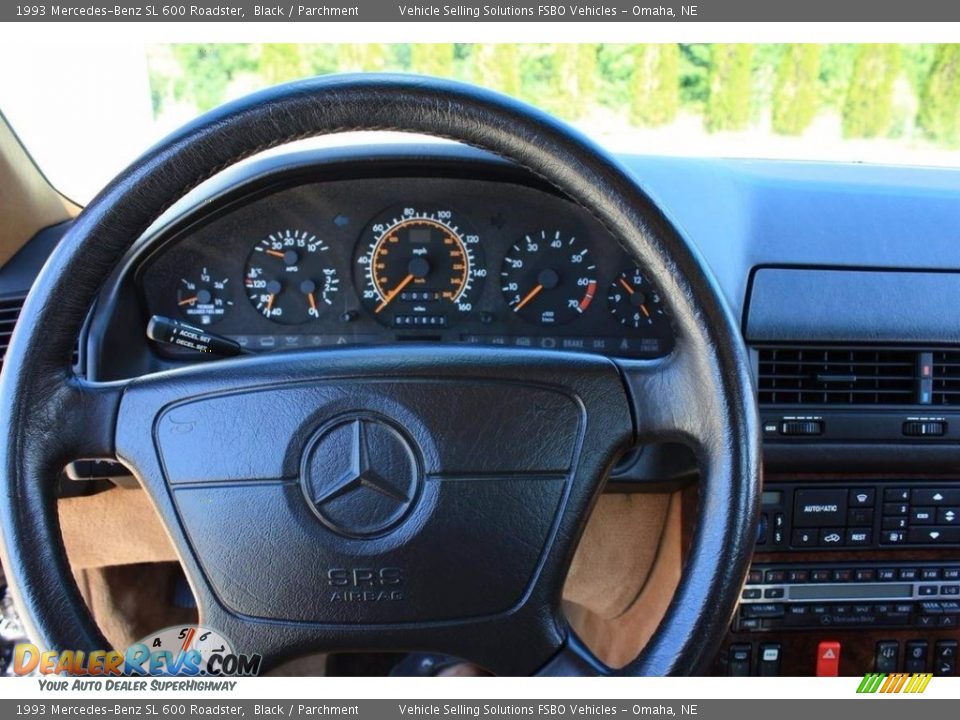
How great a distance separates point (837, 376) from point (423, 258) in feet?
2.93

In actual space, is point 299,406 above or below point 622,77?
below

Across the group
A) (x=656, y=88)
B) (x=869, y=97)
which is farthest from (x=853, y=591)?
(x=869, y=97)

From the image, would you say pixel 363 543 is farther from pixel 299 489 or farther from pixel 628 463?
pixel 628 463

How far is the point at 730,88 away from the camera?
17.3 feet

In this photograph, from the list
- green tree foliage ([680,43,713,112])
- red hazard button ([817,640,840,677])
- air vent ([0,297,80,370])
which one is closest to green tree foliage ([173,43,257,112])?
air vent ([0,297,80,370])

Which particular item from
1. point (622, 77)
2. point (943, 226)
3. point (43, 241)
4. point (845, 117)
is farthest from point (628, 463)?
point (845, 117)

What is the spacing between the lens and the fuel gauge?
6.16ft

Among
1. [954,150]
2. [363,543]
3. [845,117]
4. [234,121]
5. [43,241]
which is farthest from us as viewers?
[845,117]

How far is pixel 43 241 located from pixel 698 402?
5.12 feet

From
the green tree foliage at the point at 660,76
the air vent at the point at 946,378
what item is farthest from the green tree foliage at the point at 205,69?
the air vent at the point at 946,378

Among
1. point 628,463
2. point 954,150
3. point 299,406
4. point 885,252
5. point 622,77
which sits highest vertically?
point 622,77

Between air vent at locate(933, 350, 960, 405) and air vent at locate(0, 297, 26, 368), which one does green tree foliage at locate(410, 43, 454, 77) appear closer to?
air vent at locate(0, 297, 26, 368)

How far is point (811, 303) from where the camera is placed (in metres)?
1.78

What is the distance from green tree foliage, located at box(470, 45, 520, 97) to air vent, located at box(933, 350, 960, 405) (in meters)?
1.10
